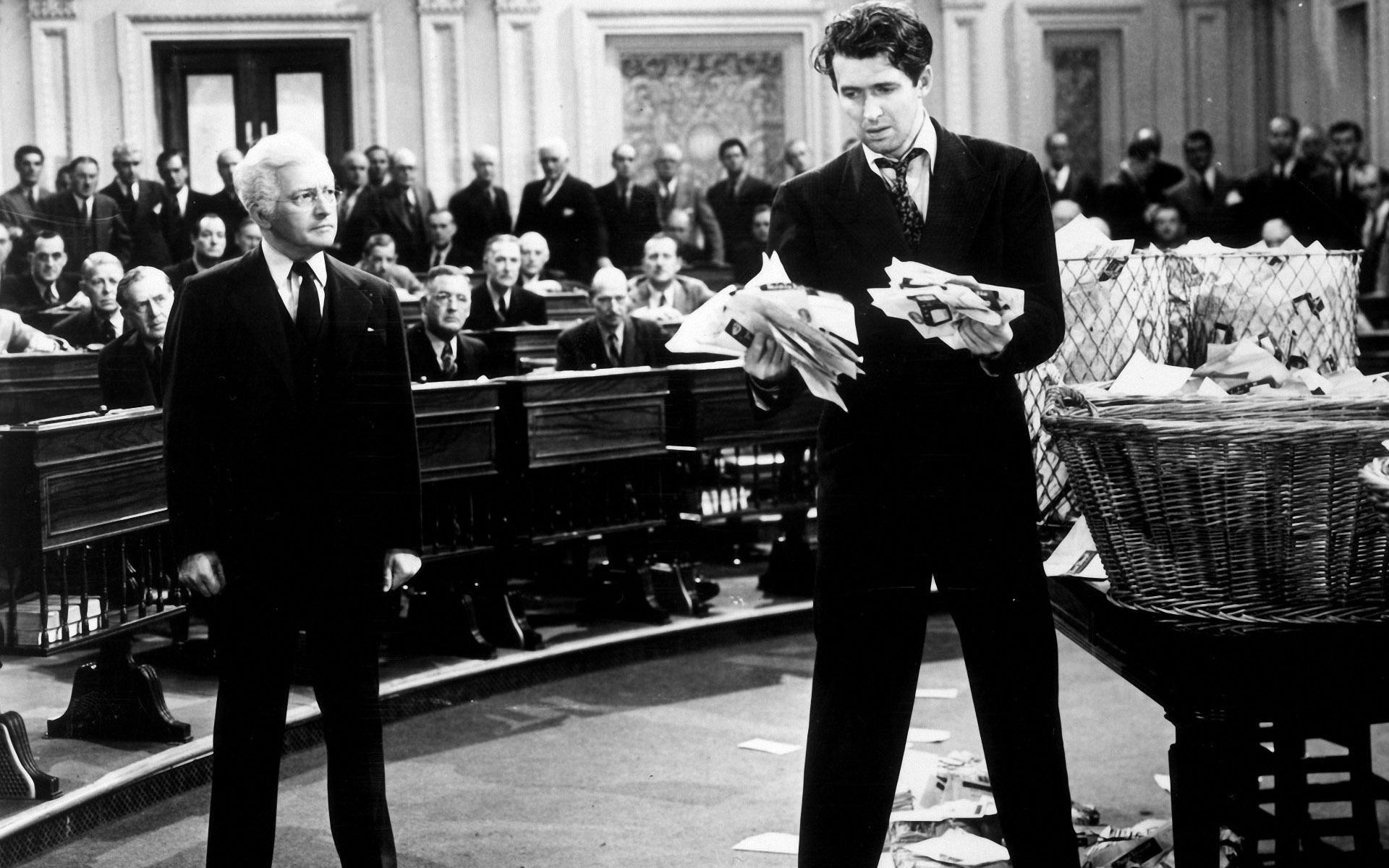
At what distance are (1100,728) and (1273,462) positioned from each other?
2636mm

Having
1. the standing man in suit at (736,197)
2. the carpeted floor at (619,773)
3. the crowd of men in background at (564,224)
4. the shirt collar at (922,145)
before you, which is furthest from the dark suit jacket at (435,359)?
the standing man in suit at (736,197)

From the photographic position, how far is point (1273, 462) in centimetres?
194

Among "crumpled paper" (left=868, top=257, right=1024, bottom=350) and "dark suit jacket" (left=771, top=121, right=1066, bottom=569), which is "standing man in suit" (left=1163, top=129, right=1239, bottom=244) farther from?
"crumpled paper" (left=868, top=257, right=1024, bottom=350)

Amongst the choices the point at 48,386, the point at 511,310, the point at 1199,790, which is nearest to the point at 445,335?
the point at 48,386

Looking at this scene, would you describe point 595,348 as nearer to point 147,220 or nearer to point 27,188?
point 147,220

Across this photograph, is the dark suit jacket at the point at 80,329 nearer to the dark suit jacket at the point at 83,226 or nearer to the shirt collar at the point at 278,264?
the dark suit jacket at the point at 83,226

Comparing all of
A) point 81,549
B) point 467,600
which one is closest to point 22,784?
point 81,549

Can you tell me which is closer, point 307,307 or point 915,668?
point 915,668

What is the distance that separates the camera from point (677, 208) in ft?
37.1

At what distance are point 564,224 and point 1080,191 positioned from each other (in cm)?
369

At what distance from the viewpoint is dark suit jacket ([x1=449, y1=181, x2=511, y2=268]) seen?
10.9 metres

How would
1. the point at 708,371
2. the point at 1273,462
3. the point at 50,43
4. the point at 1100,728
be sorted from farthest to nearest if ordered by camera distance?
the point at 50,43
the point at 708,371
the point at 1100,728
the point at 1273,462

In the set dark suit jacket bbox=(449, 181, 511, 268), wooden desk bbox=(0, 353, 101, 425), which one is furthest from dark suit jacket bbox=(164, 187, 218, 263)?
wooden desk bbox=(0, 353, 101, 425)

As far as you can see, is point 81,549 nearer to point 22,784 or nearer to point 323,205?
point 22,784
